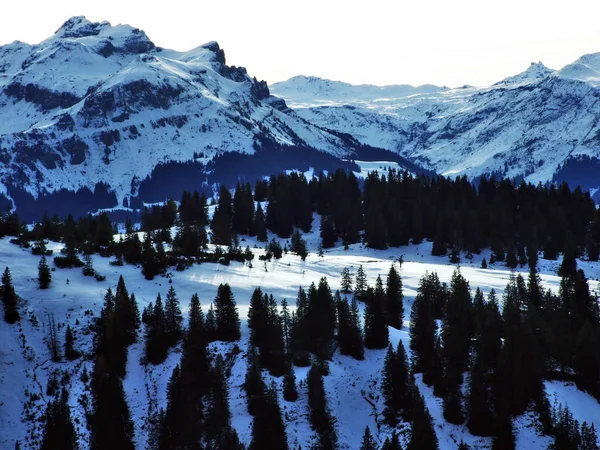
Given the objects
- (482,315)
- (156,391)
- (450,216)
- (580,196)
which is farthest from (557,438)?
(580,196)

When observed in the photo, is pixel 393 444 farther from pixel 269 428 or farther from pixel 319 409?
pixel 269 428

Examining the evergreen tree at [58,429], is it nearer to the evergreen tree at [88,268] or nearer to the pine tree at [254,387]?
the pine tree at [254,387]

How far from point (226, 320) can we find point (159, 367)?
11.7 metres

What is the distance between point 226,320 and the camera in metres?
94.1

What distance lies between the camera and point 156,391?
277 ft

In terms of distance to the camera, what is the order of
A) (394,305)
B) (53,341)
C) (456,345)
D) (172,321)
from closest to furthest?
(456,345) < (53,341) < (172,321) < (394,305)

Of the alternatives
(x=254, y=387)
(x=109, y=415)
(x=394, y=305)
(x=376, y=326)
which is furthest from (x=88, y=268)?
(x=394, y=305)

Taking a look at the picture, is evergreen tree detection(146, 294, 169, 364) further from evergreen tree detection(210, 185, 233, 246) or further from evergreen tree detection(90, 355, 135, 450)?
evergreen tree detection(210, 185, 233, 246)

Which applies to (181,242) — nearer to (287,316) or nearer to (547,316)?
(287,316)

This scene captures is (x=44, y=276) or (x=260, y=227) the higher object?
(x=260, y=227)

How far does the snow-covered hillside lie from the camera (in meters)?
78.4

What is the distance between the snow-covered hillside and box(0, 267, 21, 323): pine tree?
125 cm

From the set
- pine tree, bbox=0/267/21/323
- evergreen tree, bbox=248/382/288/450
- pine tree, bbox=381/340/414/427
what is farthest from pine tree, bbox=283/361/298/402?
pine tree, bbox=0/267/21/323

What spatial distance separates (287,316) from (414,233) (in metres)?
81.7
